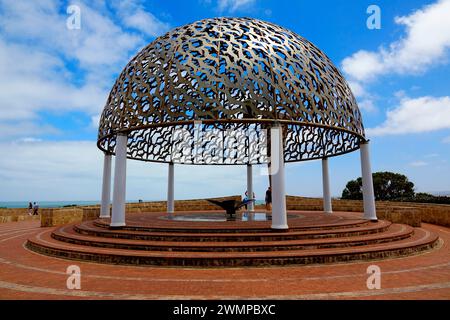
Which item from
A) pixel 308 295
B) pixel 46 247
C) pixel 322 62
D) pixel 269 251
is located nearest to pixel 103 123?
pixel 46 247

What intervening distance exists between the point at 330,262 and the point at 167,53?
10783 millimetres

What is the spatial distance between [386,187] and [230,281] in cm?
5344

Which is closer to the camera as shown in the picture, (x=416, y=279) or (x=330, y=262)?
(x=416, y=279)

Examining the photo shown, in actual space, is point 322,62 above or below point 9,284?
above

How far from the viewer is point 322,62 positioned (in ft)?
45.9

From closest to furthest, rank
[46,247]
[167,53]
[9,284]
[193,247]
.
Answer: [9,284]
[193,247]
[46,247]
[167,53]

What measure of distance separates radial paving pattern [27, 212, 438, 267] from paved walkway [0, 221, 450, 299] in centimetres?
34

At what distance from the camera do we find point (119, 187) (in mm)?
12398

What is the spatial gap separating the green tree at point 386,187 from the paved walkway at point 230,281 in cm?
4444

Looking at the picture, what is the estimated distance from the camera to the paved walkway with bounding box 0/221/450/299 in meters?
6.02
